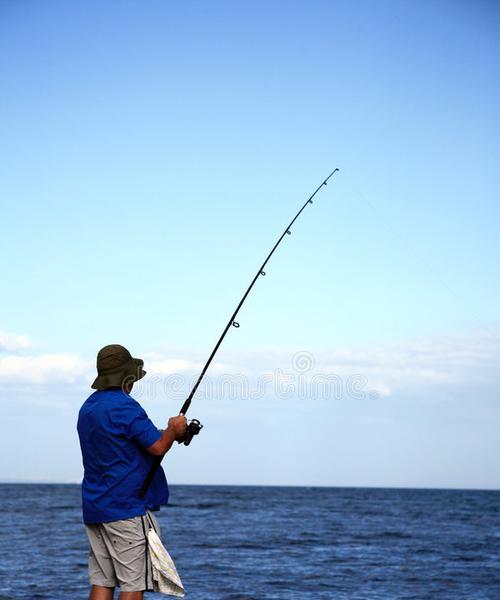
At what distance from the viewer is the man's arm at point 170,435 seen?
361 cm

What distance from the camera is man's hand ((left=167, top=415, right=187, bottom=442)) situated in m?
3.66

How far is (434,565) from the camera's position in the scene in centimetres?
1711

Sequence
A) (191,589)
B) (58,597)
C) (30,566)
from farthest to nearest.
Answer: (30,566), (191,589), (58,597)

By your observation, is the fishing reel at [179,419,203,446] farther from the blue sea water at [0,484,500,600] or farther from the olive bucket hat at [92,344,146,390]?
the blue sea water at [0,484,500,600]

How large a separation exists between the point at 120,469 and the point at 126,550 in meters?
0.36

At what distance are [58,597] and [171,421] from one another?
8.79 m

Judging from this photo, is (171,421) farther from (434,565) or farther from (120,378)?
(434,565)

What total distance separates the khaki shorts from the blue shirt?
0.05 metres

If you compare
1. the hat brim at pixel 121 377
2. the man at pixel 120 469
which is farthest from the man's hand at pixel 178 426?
the hat brim at pixel 121 377

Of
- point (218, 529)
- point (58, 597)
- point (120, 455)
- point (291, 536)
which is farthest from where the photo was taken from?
point (218, 529)

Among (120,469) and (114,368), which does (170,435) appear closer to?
(120,469)

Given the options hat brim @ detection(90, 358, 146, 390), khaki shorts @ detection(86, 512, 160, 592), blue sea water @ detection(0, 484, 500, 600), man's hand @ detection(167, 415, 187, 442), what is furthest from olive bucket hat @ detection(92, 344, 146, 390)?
blue sea water @ detection(0, 484, 500, 600)

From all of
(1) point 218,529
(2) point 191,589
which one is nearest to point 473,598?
(2) point 191,589

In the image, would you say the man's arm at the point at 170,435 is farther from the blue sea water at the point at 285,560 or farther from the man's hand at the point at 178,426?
the blue sea water at the point at 285,560
